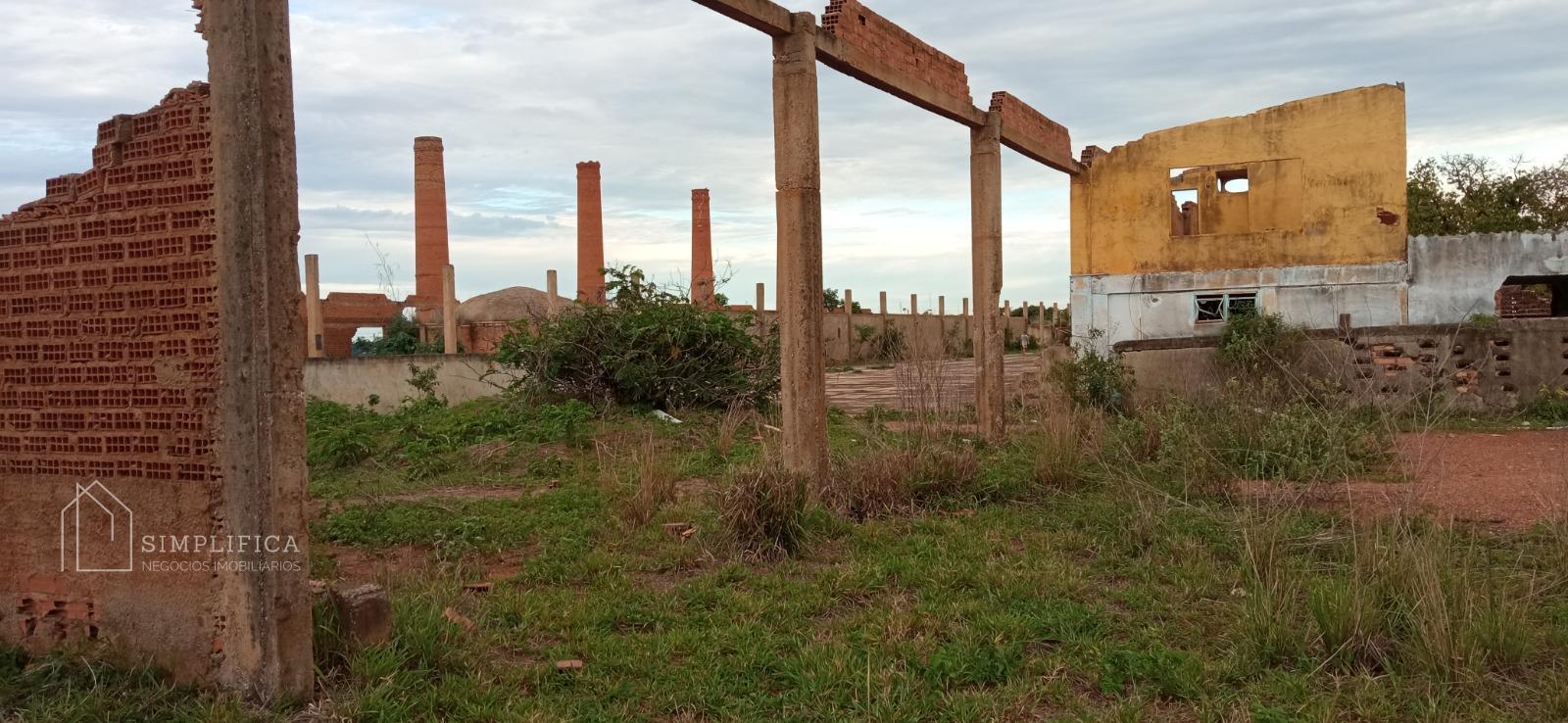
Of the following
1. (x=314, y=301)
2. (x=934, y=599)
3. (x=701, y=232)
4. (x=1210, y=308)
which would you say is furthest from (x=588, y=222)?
(x=934, y=599)

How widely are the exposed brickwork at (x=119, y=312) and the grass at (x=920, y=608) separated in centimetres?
84

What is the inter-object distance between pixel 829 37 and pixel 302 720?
591 centimetres

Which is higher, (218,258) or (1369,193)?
(1369,193)

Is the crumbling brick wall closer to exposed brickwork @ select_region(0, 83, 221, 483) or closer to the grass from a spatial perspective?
exposed brickwork @ select_region(0, 83, 221, 483)

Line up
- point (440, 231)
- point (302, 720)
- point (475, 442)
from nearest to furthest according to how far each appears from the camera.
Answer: point (302, 720), point (475, 442), point (440, 231)

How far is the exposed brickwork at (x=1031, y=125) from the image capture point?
11.7 metres

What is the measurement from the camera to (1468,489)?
24.9 ft

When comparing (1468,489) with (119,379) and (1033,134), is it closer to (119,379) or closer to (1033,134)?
(1033,134)

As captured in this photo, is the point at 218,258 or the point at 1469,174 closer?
the point at 218,258

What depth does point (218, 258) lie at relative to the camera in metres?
3.68

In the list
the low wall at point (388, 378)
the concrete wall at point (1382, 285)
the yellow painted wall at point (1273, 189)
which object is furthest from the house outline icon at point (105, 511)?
the yellow painted wall at point (1273, 189)

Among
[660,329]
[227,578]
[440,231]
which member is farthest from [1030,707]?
[440,231]

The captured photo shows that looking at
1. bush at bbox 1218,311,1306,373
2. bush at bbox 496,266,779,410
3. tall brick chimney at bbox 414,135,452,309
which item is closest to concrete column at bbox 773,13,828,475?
bush at bbox 496,266,779,410

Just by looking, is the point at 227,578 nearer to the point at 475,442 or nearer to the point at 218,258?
the point at 218,258
